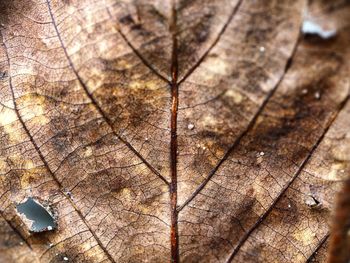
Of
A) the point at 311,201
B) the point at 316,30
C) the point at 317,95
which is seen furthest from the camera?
the point at 311,201

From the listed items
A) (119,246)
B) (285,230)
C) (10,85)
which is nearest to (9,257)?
(119,246)

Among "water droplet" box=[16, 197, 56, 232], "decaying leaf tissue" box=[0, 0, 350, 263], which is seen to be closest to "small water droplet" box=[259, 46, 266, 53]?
"decaying leaf tissue" box=[0, 0, 350, 263]

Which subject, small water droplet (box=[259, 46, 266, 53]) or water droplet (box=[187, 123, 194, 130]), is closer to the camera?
small water droplet (box=[259, 46, 266, 53])

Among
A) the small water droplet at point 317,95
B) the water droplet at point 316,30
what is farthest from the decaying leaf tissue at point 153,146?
the water droplet at point 316,30

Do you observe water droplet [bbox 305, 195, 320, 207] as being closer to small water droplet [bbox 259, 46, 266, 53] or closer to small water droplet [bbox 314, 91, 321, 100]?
small water droplet [bbox 314, 91, 321, 100]

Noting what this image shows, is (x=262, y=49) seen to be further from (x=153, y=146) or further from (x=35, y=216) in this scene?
(x=35, y=216)

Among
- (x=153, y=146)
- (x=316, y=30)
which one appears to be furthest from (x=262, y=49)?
(x=153, y=146)

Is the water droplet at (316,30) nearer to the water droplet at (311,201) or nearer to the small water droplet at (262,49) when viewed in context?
the small water droplet at (262,49)

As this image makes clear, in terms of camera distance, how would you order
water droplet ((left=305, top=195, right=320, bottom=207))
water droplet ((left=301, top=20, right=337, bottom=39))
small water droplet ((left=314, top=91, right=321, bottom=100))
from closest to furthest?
water droplet ((left=301, top=20, right=337, bottom=39)) → small water droplet ((left=314, top=91, right=321, bottom=100)) → water droplet ((left=305, top=195, right=320, bottom=207))
